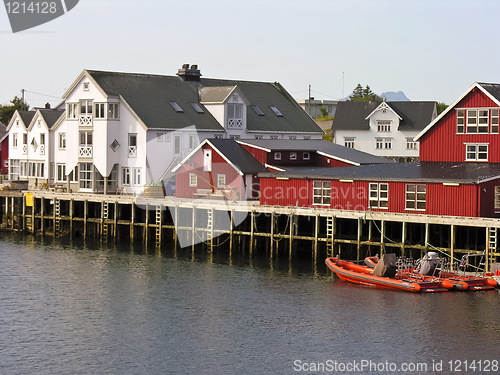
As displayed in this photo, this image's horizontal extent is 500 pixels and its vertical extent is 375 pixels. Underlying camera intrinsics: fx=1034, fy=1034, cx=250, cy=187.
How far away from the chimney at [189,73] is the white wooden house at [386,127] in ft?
88.8

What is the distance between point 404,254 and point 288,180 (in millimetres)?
10397

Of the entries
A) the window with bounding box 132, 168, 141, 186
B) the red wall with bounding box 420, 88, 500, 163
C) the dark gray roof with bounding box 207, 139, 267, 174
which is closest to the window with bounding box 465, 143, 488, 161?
the red wall with bounding box 420, 88, 500, 163

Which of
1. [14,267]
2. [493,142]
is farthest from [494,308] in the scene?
[14,267]

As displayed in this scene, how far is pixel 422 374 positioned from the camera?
39.2 metres

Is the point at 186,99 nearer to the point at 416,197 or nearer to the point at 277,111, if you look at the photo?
the point at 277,111

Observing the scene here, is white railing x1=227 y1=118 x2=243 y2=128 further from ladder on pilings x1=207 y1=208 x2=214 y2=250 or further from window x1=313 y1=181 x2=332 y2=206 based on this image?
window x1=313 y1=181 x2=332 y2=206

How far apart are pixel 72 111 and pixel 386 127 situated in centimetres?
4069

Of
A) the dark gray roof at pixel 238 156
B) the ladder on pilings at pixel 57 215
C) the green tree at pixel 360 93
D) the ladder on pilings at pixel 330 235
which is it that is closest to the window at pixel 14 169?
the ladder on pilings at pixel 57 215

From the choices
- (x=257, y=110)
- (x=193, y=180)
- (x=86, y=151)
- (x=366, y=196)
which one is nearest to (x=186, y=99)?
(x=257, y=110)

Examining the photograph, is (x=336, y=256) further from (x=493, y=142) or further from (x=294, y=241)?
(x=493, y=142)

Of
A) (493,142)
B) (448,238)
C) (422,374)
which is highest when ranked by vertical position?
(493,142)

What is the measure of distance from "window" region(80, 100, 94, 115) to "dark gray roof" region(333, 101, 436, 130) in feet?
130

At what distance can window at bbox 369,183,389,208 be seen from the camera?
60.8 meters

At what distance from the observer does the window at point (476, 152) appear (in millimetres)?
65000
